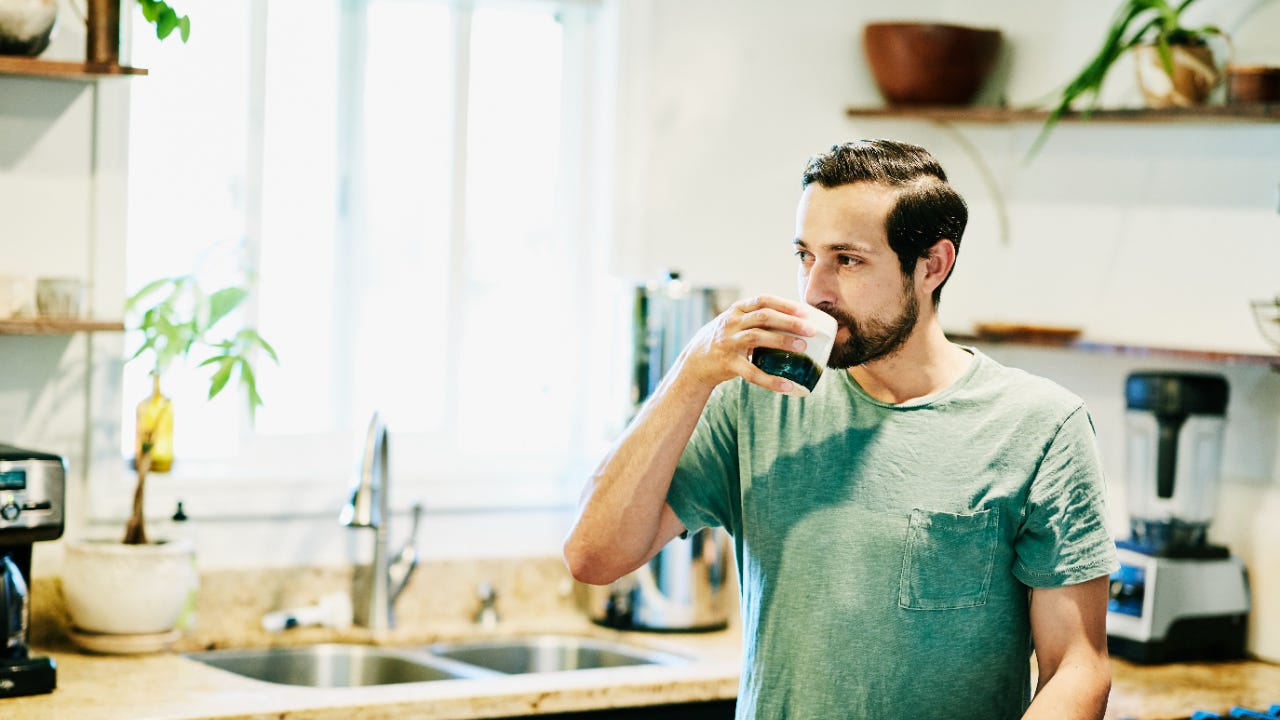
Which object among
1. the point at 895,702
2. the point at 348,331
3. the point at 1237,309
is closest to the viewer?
the point at 895,702

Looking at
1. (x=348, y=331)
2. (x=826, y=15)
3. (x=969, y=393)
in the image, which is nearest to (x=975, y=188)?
(x=826, y=15)

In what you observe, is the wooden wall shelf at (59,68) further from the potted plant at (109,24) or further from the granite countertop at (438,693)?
the granite countertop at (438,693)

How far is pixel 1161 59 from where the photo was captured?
2.80 m

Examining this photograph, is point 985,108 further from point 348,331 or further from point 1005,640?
point 1005,640

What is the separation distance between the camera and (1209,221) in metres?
2.89

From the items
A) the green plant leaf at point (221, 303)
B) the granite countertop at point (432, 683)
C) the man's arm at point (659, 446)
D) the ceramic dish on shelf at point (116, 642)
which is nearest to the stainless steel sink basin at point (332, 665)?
the granite countertop at point (432, 683)

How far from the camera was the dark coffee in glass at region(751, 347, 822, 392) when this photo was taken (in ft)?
5.20

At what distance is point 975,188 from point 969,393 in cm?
167

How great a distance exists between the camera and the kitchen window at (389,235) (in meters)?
2.89

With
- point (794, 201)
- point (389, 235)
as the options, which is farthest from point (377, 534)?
point (794, 201)

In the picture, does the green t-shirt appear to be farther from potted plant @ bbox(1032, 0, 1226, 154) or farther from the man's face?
potted plant @ bbox(1032, 0, 1226, 154)

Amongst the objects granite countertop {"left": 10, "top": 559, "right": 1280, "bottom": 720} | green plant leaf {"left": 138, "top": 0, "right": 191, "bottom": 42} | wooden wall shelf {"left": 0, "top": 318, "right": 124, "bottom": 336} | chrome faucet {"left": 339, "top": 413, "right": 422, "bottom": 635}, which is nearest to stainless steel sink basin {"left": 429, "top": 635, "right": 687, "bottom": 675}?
granite countertop {"left": 10, "top": 559, "right": 1280, "bottom": 720}

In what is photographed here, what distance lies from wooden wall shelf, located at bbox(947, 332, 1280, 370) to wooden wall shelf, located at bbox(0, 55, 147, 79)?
1.83m

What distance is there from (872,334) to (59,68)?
152cm
